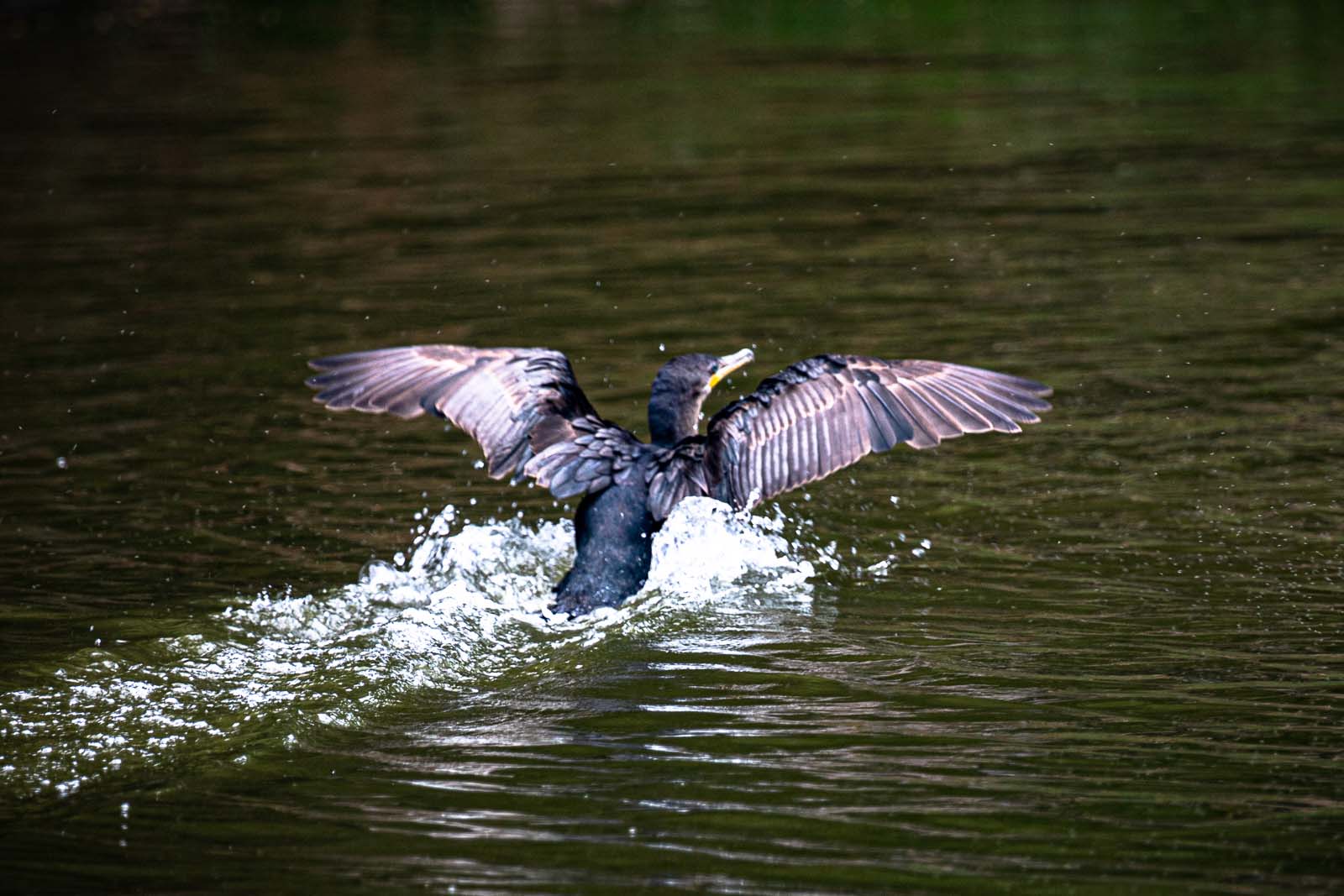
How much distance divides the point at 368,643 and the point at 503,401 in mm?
1396

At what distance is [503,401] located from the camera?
6.93 metres

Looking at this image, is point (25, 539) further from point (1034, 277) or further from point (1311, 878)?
point (1034, 277)

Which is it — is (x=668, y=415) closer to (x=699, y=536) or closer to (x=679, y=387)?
(x=679, y=387)

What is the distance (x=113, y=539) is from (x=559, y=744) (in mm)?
3143

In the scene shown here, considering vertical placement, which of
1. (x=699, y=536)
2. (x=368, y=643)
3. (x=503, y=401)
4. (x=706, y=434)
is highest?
(x=503, y=401)

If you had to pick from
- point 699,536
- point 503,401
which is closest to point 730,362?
point 699,536

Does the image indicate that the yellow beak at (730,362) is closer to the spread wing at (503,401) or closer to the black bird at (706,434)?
the black bird at (706,434)

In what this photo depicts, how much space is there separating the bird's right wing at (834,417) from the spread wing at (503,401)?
378mm

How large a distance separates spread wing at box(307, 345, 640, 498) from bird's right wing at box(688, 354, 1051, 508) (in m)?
0.38

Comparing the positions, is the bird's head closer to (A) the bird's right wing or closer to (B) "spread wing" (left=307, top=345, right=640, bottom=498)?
(B) "spread wing" (left=307, top=345, right=640, bottom=498)

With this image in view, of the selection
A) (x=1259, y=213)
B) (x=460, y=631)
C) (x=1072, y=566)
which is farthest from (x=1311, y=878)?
(x=1259, y=213)

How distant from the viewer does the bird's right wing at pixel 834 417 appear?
6312 mm

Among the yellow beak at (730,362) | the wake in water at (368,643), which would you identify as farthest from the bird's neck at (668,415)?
the wake in water at (368,643)

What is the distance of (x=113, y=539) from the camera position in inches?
289
